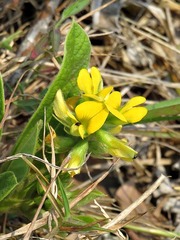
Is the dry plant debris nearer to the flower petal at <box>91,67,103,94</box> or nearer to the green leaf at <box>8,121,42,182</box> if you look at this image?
the green leaf at <box>8,121,42,182</box>

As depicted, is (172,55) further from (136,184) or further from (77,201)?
(77,201)

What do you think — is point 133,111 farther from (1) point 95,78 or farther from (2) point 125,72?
(2) point 125,72

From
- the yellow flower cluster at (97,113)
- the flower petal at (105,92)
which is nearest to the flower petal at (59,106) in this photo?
the yellow flower cluster at (97,113)

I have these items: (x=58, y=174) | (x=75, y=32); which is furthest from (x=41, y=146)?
(x=75, y=32)

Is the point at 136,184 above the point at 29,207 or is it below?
below

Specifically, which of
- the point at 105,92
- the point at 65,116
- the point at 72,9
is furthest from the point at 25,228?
the point at 72,9

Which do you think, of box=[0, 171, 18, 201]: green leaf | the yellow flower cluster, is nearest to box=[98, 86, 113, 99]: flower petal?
the yellow flower cluster

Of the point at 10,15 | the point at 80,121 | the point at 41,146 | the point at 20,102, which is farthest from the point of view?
the point at 10,15
